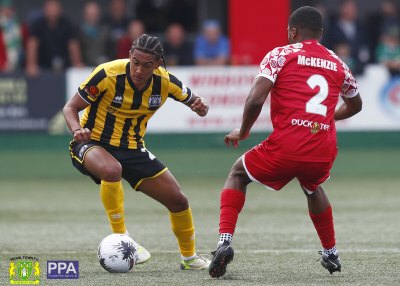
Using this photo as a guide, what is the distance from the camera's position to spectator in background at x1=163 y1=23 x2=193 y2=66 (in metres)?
17.5

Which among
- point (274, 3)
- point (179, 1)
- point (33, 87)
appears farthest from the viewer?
point (179, 1)

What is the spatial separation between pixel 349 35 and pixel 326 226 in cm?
1016

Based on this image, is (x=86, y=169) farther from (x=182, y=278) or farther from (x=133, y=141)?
(x=182, y=278)

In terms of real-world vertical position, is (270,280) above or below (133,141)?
below

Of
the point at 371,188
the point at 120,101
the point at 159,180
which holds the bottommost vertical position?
the point at 371,188

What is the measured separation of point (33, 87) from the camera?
1683 cm

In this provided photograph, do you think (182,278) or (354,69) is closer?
(182,278)

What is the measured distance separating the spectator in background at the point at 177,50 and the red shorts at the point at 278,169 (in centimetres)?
990

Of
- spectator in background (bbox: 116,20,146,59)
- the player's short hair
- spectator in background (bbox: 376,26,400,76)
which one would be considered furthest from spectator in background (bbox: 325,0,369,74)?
the player's short hair

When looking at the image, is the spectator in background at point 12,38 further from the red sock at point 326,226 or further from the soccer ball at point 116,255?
the red sock at point 326,226

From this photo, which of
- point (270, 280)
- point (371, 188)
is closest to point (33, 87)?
point (371, 188)

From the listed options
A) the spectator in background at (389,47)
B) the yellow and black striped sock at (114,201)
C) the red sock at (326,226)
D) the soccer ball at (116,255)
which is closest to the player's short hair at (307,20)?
the red sock at (326,226)

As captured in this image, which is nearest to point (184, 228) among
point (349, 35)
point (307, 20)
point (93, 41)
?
point (307, 20)

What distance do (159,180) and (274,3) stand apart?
34.1 ft
